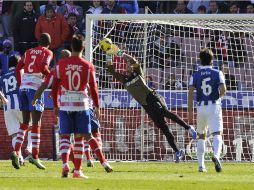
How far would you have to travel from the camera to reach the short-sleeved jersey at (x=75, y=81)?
15.2m

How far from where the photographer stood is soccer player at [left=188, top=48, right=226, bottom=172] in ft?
57.6

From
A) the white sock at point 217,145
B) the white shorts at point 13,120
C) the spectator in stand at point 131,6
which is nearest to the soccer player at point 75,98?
the white sock at point 217,145

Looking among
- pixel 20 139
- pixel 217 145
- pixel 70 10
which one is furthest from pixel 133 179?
pixel 70 10

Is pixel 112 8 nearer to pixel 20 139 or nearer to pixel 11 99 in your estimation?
pixel 11 99

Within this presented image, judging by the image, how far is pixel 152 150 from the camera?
24.1 m

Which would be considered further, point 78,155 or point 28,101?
point 28,101

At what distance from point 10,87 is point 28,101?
9.22 ft

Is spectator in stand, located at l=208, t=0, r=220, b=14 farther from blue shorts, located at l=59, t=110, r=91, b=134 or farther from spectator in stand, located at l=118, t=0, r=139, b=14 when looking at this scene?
blue shorts, located at l=59, t=110, r=91, b=134

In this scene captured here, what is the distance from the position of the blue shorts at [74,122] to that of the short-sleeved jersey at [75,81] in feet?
0.25

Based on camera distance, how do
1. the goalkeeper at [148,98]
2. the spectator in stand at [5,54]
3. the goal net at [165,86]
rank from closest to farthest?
the goalkeeper at [148,98] → the goal net at [165,86] → the spectator in stand at [5,54]

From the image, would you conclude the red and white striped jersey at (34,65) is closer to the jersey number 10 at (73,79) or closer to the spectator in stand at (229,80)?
the jersey number 10 at (73,79)

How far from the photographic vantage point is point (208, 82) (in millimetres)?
17562

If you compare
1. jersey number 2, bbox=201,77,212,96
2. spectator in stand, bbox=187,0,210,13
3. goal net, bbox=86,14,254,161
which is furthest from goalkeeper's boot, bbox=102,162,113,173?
spectator in stand, bbox=187,0,210,13

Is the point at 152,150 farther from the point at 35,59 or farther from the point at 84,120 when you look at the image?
the point at 84,120
